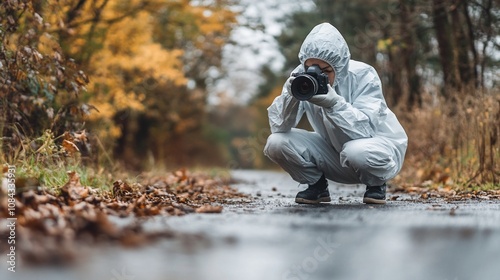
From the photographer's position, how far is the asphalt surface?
2357 mm

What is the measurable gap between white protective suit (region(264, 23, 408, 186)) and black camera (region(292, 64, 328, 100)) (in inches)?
5.4

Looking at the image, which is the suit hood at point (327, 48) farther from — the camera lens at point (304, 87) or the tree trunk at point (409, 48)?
the tree trunk at point (409, 48)

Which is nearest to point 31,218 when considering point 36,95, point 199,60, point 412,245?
point 412,245

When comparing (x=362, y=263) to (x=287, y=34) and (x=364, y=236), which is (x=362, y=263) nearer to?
(x=364, y=236)

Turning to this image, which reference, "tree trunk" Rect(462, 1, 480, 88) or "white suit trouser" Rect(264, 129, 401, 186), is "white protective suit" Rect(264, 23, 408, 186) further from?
"tree trunk" Rect(462, 1, 480, 88)

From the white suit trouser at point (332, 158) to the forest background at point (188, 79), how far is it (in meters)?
1.55

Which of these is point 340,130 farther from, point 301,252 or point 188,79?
point 188,79

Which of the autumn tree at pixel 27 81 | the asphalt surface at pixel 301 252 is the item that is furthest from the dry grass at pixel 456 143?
the autumn tree at pixel 27 81

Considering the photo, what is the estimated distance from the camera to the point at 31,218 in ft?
9.71

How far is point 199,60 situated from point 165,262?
20867mm

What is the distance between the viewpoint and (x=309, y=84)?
4.25m

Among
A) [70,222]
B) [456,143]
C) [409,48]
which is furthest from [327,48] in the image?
[409,48]

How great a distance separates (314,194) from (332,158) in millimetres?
289

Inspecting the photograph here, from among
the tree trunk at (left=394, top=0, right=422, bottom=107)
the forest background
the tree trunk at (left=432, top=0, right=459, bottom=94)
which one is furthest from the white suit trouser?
the tree trunk at (left=394, top=0, right=422, bottom=107)
